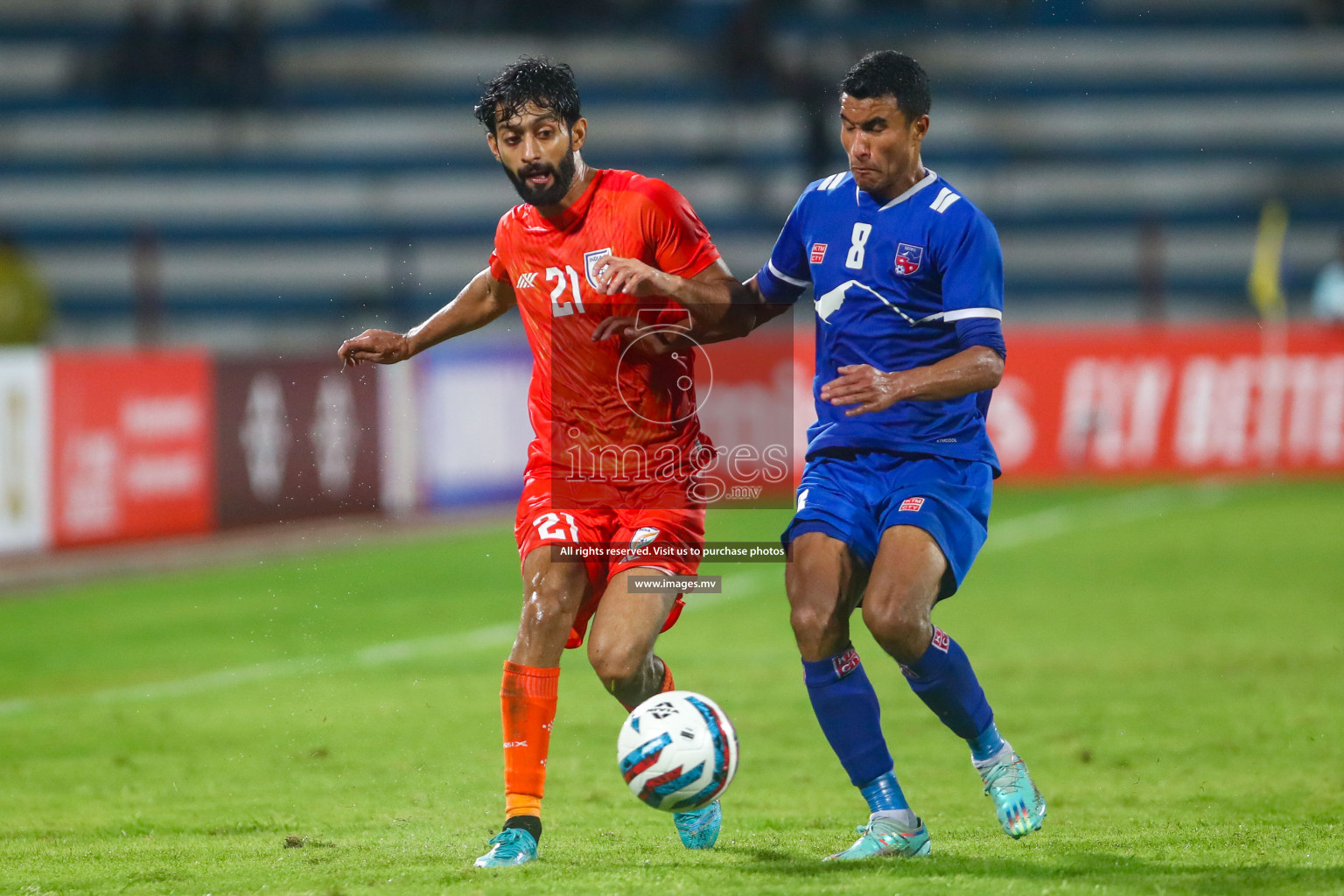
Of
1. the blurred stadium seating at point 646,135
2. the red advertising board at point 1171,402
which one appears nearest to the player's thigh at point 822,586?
the red advertising board at point 1171,402

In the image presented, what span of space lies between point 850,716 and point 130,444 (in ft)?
30.2

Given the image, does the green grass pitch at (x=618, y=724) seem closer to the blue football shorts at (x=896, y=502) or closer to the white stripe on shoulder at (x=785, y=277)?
the blue football shorts at (x=896, y=502)

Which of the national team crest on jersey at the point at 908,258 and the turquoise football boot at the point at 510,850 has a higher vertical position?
the national team crest on jersey at the point at 908,258

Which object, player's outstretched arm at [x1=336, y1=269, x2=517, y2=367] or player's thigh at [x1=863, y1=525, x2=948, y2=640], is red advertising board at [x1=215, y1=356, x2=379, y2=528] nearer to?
player's outstretched arm at [x1=336, y1=269, x2=517, y2=367]

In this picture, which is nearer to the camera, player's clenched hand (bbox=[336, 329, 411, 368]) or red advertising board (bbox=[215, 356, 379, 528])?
player's clenched hand (bbox=[336, 329, 411, 368])

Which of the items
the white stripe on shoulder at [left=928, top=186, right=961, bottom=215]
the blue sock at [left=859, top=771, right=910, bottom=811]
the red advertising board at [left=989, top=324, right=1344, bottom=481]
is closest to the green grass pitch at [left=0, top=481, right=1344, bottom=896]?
the blue sock at [left=859, top=771, right=910, bottom=811]

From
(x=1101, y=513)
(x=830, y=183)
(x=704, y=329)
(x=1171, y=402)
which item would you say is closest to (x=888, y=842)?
(x=704, y=329)

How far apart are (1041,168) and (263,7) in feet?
34.4

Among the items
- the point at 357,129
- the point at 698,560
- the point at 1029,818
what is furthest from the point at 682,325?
the point at 357,129

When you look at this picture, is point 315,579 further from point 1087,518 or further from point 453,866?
point 453,866

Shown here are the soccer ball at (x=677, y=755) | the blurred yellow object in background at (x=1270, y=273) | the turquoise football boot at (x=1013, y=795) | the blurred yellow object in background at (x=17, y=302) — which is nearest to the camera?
the soccer ball at (x=677, y=755)

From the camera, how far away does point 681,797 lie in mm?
4617

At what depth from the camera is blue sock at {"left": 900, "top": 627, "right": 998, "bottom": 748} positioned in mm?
4965

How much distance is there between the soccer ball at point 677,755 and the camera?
4.60m
